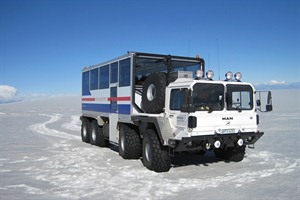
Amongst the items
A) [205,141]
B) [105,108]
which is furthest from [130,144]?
[205,141]

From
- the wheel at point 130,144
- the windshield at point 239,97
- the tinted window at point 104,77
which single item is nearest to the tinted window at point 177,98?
the windshield at point 239,97

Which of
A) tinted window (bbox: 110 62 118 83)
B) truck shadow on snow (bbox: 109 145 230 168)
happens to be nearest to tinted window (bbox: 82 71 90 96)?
tinted window (bbox: 110 62 118 83)

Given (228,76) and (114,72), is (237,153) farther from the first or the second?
(114,72)

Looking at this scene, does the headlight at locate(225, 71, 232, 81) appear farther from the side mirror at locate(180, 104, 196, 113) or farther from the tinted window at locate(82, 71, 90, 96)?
the tinted window at locate(82, 71, 90, 96)

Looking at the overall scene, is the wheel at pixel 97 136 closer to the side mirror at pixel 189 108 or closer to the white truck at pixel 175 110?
the white truck at pixel 175 110

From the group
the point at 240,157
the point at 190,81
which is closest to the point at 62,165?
the point at 190,81

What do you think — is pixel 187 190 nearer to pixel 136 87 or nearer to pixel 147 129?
pixel 147 129

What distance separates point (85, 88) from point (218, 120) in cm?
865

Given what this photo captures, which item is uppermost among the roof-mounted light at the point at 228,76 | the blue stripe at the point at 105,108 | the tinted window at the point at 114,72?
the tinted window at the point at 114,72

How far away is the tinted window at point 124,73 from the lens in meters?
9.61

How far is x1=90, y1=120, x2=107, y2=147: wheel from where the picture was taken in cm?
1257

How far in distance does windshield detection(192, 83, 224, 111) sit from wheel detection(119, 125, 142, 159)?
3057mm

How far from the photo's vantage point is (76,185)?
6.68m

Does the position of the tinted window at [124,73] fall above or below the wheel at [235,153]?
above
